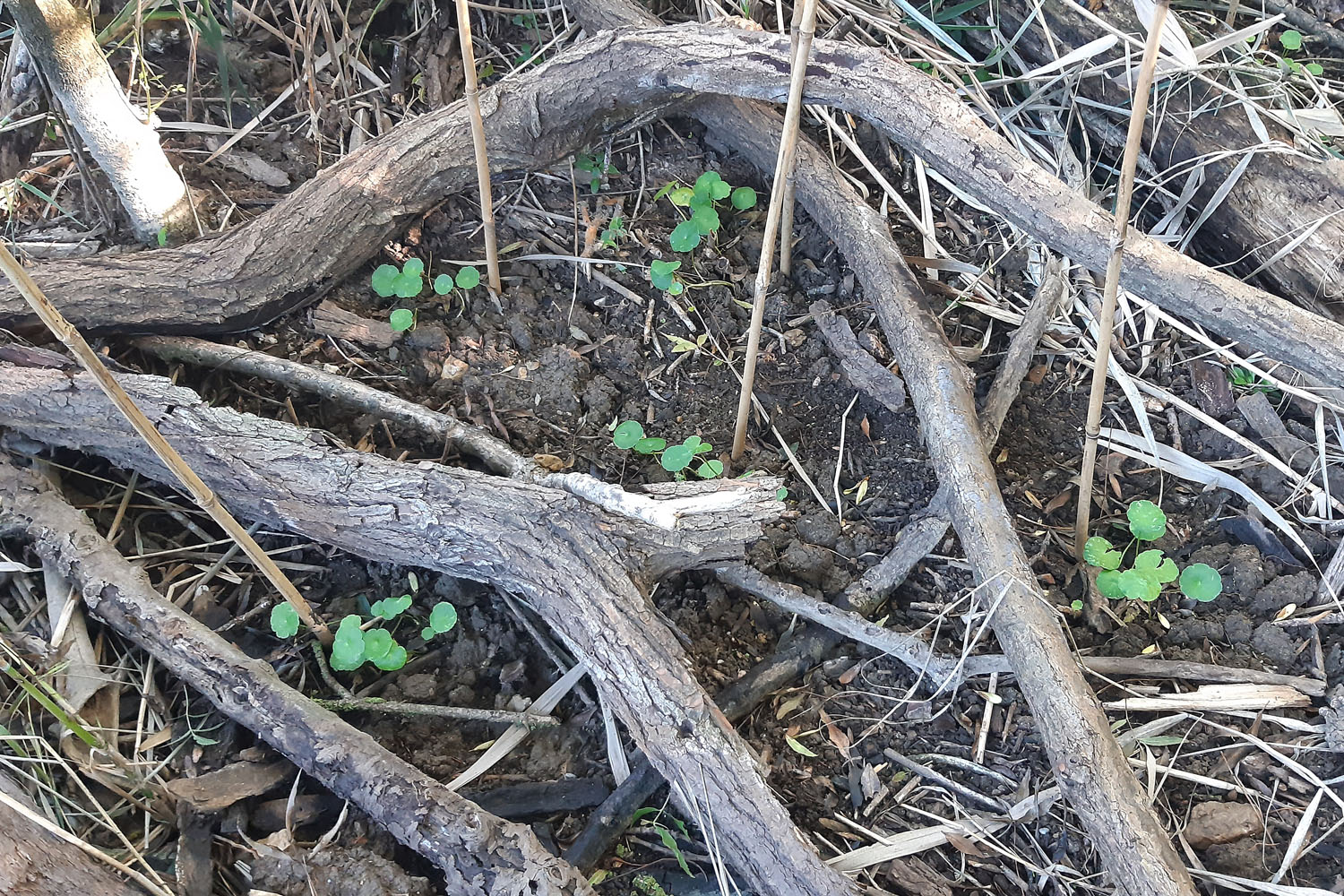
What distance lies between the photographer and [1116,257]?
160 cm

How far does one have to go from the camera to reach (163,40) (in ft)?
8.69

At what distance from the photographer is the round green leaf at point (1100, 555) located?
1835 mm

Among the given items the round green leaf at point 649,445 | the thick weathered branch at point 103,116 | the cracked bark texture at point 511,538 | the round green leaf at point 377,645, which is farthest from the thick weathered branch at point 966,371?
the thick weathered branch at point 103,116

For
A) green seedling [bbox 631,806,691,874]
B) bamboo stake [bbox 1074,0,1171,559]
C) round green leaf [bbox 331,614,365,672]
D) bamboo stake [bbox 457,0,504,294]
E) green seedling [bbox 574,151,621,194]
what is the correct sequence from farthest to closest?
green seedling [bbox 574,151,621,194] < bamboo stake [bbox 457,0,504,294] < round green leaf [bbox 331,614,365,672] < green seedling [bbox 631,806,691,874] < bamboo stake [bbox 1074,0,1171,559]

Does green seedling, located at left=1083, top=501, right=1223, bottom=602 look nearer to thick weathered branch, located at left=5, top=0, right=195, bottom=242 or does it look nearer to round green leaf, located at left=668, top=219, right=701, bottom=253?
round green leaf, located at left=668, top=219, right=701, bottom=253

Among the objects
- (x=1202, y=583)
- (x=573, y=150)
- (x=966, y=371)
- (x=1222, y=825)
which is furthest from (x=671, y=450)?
(x=1222, y=825)

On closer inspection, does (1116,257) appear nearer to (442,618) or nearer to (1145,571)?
(1145,571)

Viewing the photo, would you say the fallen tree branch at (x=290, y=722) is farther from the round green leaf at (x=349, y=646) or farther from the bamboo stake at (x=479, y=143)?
the bamboo stake at (x=479, y=143)

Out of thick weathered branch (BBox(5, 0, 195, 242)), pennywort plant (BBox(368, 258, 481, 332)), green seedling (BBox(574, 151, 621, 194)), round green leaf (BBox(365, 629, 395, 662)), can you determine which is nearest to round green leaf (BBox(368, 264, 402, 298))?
pennywort plant (BBox(368, 258, 481, 332))

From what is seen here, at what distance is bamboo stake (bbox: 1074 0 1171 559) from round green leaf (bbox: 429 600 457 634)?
1.30 m

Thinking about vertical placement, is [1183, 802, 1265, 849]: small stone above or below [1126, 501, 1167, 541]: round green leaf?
below

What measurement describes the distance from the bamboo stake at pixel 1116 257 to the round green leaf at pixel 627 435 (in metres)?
0.94

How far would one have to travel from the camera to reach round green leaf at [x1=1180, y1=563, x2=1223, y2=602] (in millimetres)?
1806

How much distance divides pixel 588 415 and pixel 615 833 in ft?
3.11
